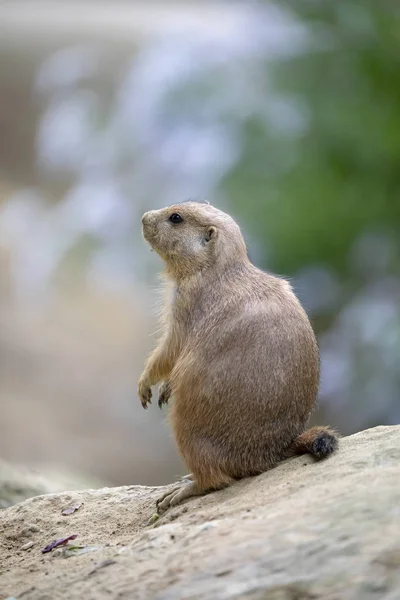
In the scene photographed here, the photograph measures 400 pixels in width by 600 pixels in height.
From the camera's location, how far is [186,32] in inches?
322

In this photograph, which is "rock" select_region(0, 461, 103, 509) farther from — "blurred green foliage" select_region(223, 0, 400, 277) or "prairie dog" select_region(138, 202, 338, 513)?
"blurred green foliage" select_region(223, 0, 400, 277)

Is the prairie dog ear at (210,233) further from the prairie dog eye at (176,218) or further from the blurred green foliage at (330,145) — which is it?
the blurred green foliage at (330,145)

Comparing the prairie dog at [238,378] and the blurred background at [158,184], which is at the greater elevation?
the blurred background at [158,184]

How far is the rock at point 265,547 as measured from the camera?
7.70ft

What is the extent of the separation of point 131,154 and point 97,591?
20.1ft

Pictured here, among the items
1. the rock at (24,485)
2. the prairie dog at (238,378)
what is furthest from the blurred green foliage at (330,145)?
the prairie dog at (238,378)

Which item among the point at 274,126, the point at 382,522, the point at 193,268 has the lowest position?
the point at 382,522

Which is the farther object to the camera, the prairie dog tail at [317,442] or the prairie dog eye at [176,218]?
the prairie dog eye at [176,218]

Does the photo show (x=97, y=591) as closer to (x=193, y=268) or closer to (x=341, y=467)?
(x=341, y=467)

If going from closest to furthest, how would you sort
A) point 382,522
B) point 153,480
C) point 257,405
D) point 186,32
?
point 382,522 → point 257,405 → point 153,480 → point 186,32

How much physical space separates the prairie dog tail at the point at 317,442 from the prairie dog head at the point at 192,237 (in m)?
0.96

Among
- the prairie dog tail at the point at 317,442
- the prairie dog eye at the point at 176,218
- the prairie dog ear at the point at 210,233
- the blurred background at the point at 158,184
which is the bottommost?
the prairie dog tail at the point at 317,442

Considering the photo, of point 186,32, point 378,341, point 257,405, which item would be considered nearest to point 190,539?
point 257,405

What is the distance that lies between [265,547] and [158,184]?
5.89 m
